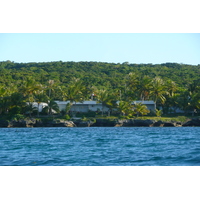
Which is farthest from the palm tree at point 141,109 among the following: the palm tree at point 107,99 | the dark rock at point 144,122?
the palm tree at point 107,99

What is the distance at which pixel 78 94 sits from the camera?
65250mm

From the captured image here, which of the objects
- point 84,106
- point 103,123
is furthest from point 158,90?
point 84,106

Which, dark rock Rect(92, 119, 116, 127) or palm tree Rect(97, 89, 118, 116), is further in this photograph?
palm tree Rect(97, 89, 118, 116)

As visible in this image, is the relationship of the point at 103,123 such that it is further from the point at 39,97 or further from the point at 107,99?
the point at 39,97

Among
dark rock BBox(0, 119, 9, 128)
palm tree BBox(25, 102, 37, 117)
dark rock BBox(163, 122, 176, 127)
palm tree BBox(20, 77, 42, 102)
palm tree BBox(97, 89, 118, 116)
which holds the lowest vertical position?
dark rock BBox(0, 119, 9, 128)

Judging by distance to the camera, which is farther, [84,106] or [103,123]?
[84,106]

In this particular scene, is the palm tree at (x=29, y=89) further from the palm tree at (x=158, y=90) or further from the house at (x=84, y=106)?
the palm tree at (x=158, y=90)

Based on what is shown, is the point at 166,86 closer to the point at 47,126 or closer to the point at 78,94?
the point at 78,94

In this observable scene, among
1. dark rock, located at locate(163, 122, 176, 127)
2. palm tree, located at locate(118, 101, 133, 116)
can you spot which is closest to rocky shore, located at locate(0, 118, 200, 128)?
dark rock, located at locate(163, 122, 176, 127)

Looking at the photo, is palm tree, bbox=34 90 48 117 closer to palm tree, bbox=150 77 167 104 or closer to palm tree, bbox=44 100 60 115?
palm tree, bbox=44 100 60 115

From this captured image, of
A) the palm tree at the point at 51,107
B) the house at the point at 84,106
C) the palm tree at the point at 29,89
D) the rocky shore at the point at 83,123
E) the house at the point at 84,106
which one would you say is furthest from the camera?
the house at the point at 84,106

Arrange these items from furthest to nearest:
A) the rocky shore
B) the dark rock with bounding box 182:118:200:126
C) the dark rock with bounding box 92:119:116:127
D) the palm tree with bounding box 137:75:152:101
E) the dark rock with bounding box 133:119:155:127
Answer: the palm tree with bounding box 137:75:152:101 → the dark rock with bounding box 92:119:116:127 → the dark rock with bounding box 182:118:200:126 → the rocky shore → the dark rock with bounding box 133:119:155:127

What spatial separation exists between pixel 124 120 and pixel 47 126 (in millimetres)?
12687

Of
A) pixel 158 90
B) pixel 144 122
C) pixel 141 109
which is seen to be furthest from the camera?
pixel 158 90
